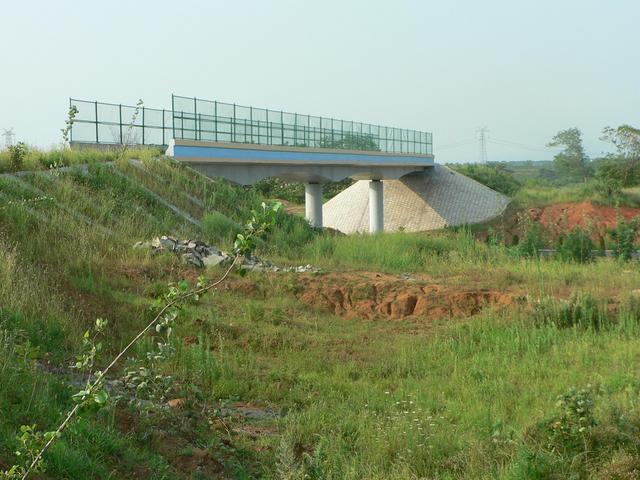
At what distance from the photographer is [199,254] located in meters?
15.2

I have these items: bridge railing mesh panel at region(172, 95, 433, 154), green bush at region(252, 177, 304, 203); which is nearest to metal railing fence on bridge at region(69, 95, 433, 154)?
bridge railing mesh panel at region(172, 95, 433, 154)

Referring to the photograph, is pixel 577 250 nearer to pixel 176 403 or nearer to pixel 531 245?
pixel 531 245

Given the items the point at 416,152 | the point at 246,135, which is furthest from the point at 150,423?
the point at 416,152

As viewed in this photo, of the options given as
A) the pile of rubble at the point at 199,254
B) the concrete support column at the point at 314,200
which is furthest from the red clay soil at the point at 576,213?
the pile of rubble at the point at 199,254

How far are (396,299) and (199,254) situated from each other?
4.27 m

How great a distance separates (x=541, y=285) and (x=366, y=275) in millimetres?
3682

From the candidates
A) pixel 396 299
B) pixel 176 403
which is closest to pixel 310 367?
pixel 176 403

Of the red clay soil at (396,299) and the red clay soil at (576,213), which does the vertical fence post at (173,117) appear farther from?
the red clay soil at (576,213)

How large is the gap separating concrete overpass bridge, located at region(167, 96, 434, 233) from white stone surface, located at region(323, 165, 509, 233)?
1957 millimetres

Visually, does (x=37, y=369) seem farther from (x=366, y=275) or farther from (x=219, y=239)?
(x=219, y=239)

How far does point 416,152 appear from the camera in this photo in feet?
178

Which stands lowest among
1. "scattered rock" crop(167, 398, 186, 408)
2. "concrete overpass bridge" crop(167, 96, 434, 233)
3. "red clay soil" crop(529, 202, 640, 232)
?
"scattered rock" crop(167, 398, 186, 408)

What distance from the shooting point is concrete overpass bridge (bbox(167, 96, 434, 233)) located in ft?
93.1

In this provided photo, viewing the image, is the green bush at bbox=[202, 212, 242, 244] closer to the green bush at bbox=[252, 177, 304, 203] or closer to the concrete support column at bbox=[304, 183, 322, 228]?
the concrete support column at bbox=[304, 183, 322, 228]
